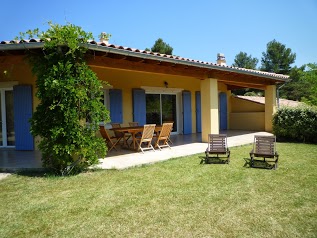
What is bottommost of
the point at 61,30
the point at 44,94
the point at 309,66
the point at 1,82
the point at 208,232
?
the point at 208,232

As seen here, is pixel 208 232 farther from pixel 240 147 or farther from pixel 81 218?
pixel 240 147

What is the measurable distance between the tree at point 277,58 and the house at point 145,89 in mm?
26484

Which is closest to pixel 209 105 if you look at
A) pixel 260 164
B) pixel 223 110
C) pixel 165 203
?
pixel 260 164

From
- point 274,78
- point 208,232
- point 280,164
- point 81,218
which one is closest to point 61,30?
point 81,218

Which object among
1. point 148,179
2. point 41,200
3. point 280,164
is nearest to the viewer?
point 41,200

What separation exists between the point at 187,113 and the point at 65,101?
8870mm

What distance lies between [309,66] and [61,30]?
22.3 metres

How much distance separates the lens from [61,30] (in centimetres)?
540

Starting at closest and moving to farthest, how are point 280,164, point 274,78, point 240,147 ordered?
point 280,164 < point 240,147 < point 274,78

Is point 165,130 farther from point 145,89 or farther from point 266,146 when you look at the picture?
point 145,89

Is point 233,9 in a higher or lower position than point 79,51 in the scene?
higher

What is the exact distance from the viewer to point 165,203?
12.9ft

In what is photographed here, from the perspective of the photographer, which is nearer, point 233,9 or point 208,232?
point 208,232

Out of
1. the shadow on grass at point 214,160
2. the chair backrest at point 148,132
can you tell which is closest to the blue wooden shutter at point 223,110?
the chair backrest at point 148,132
